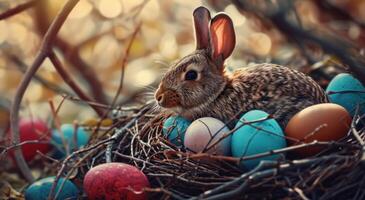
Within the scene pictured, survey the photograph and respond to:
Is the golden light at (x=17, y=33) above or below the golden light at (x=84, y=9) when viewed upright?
below

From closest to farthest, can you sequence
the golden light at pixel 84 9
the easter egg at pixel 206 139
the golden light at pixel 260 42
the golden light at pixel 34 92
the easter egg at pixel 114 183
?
1. the easter egg at pixel 114 183
2. the easter egg at pixel 206 139
3. the golden light at pixel 84 9
4. the golden light at pixel 260 42
5. the golden light at pixel 34 92

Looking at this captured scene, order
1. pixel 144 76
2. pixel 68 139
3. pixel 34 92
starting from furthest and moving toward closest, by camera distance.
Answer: pixel 34 92
pixel 144 76
pixel 68 139

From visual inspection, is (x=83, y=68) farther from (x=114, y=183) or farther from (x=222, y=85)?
(x=114, y=183)

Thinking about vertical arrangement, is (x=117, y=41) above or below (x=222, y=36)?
below

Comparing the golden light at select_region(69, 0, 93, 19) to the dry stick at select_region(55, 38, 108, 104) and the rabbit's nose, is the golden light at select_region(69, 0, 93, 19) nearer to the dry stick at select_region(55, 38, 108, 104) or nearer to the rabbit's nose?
the dry stick at select_region(55, 38, 108, 104)

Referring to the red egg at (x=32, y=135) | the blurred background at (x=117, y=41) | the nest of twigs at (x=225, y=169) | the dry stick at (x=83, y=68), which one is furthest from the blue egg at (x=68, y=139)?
the dry stick at (x=83, y=68)

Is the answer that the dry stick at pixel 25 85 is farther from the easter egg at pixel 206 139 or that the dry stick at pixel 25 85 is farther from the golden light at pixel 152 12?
the golden light at pixel 152 12

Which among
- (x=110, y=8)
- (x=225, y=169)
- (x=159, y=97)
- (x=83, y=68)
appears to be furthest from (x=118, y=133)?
(x=110, y=8)
